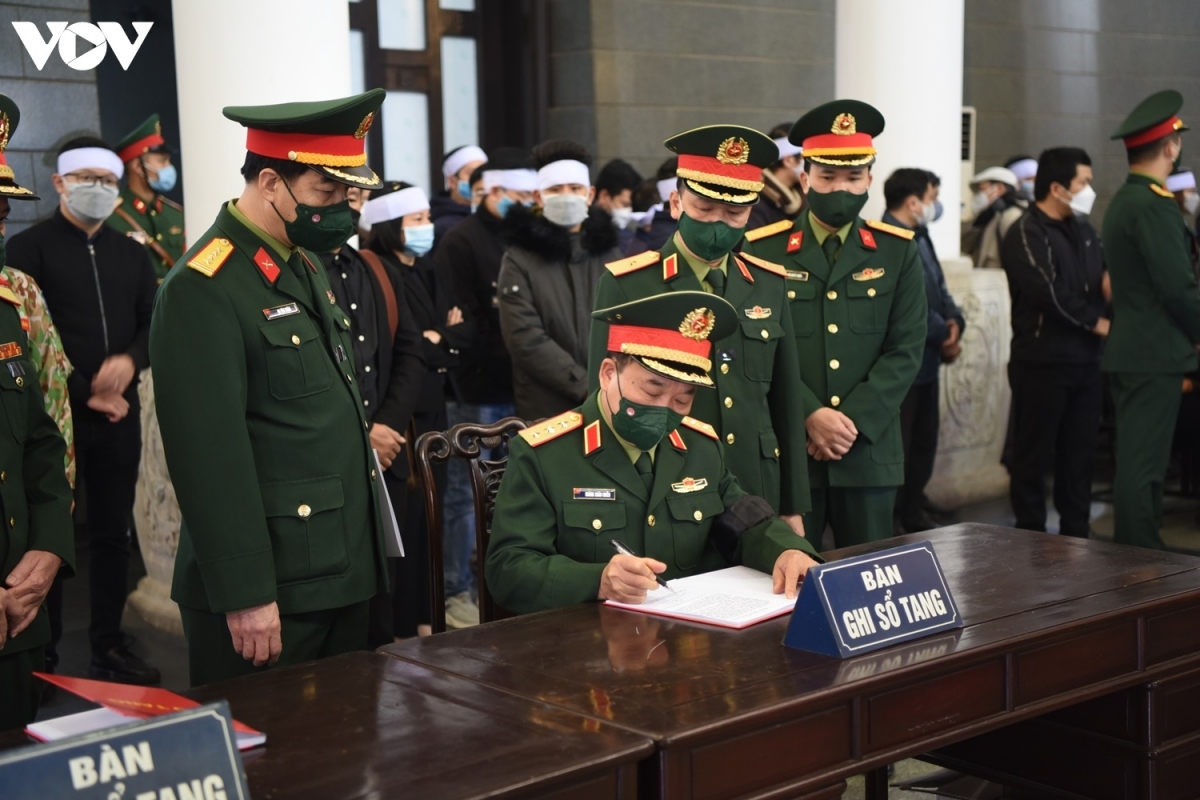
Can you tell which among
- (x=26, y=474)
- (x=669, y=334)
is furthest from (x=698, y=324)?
(x=26, y=474)

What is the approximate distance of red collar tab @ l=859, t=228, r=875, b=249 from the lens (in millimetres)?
3666

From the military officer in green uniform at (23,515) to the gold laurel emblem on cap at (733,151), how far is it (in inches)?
55.9

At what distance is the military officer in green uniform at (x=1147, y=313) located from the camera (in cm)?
483

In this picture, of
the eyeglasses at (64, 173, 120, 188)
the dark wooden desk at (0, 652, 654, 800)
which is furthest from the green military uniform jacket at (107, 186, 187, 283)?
the dark wooden desk at (0, 652, 654, 800)

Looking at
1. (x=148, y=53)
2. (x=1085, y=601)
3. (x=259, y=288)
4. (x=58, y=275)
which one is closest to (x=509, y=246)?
(x=58, y=275)

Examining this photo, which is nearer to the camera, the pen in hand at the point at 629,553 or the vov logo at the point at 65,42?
the pen in hand at the point at 629,553

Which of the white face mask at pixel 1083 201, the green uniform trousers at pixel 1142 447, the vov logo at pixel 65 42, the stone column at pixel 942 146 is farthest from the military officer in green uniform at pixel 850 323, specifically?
the vov logo at pixel 65 42

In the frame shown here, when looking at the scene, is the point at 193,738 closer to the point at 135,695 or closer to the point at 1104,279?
the point at 135,695

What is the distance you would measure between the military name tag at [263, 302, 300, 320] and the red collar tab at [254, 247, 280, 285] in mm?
47

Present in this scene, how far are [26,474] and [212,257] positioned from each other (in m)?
0.50

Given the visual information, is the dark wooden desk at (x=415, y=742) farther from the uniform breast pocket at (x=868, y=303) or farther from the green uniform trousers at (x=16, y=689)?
the uniform breast pocket at (x=868, y=303)

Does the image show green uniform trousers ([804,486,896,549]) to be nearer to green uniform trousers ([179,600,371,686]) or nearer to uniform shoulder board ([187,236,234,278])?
green uniform trousers ([179,600,371,686])

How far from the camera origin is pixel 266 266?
2.43 meters

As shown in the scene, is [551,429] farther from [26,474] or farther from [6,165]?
[6,165]
